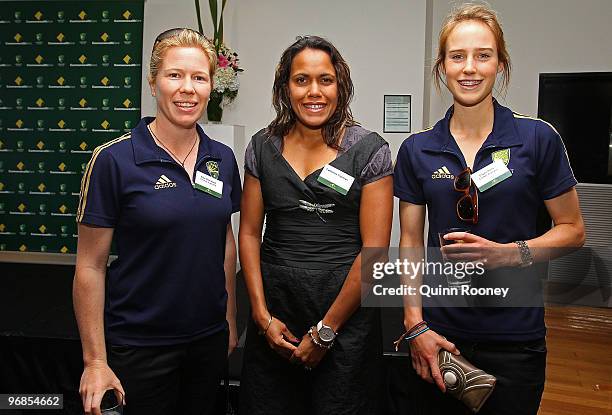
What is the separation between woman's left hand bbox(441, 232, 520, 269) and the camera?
1.43 m

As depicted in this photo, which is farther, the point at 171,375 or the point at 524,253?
the point at 171,375

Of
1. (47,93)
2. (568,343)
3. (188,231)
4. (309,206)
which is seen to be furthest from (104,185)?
(47,93)

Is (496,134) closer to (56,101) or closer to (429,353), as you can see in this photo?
(429,353)

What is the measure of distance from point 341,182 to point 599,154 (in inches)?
173

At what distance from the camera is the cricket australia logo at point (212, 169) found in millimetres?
1651

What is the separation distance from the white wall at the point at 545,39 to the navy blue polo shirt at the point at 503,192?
12.2 feet

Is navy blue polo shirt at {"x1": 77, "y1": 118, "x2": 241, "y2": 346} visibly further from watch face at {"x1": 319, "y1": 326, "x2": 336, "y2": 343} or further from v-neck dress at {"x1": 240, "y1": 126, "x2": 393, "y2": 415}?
watch face at {"x1": 319, "y1": 326, "x2": 336, "y2": 343}

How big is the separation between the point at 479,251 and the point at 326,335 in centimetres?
49

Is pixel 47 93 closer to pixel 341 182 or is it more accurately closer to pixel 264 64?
pixel 264 64

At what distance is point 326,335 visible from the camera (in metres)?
1.62

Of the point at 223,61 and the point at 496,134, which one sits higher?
the point at 223,61

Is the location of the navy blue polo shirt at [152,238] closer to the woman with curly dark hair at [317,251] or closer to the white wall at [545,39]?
the woman with curly dark hair at [317,251]

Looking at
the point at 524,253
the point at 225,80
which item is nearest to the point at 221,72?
the point at 225,80

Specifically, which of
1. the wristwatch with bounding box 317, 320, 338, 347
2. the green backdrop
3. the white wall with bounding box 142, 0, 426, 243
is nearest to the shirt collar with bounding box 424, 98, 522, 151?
the wristwatch with bounding box 317, 320, 338, 347
